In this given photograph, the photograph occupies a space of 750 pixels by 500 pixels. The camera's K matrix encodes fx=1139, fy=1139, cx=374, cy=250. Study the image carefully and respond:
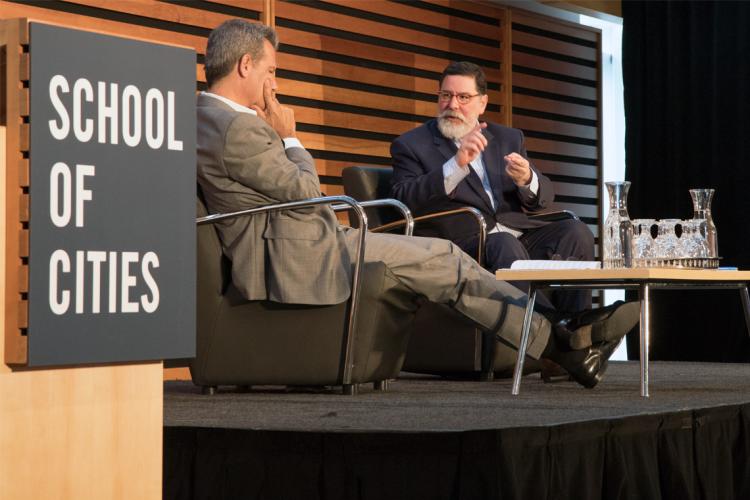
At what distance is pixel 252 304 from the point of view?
122 inches

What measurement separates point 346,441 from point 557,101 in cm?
530

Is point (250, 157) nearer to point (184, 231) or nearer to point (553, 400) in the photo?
point (553, 400)

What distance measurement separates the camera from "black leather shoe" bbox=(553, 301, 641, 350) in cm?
326

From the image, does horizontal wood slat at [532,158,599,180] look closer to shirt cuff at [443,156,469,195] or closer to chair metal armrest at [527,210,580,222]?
chair metal armrest at [527,210,580,222]

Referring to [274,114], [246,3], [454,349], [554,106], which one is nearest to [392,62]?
[246,3]

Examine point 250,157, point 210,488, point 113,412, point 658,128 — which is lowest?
point 210,488

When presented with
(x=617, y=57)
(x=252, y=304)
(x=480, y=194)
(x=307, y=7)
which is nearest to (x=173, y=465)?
(x=252, y=304)

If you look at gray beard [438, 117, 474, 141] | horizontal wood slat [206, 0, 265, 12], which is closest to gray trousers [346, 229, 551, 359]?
gray beard [438, 117, 474, 141]

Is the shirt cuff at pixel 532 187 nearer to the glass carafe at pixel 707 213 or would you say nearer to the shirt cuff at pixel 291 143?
the glass carafe at pixel 707 213

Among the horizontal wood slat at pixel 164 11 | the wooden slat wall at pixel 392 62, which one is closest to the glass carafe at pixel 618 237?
the wooden slat wall at pixel 392 62

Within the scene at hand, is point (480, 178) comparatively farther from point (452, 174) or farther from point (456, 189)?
point (452, 174)

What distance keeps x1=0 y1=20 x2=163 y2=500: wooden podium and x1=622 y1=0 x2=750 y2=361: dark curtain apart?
574 cm

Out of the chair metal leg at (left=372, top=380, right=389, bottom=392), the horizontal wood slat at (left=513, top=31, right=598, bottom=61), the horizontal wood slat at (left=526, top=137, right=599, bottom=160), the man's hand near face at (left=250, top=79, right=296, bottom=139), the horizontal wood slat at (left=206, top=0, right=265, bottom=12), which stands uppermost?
the horizontal wood slat at (left=513, top=31, right=598, bottom=61)

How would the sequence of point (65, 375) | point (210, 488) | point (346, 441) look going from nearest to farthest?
point (65, 375) → point (346, 441) → point (210, 488)
